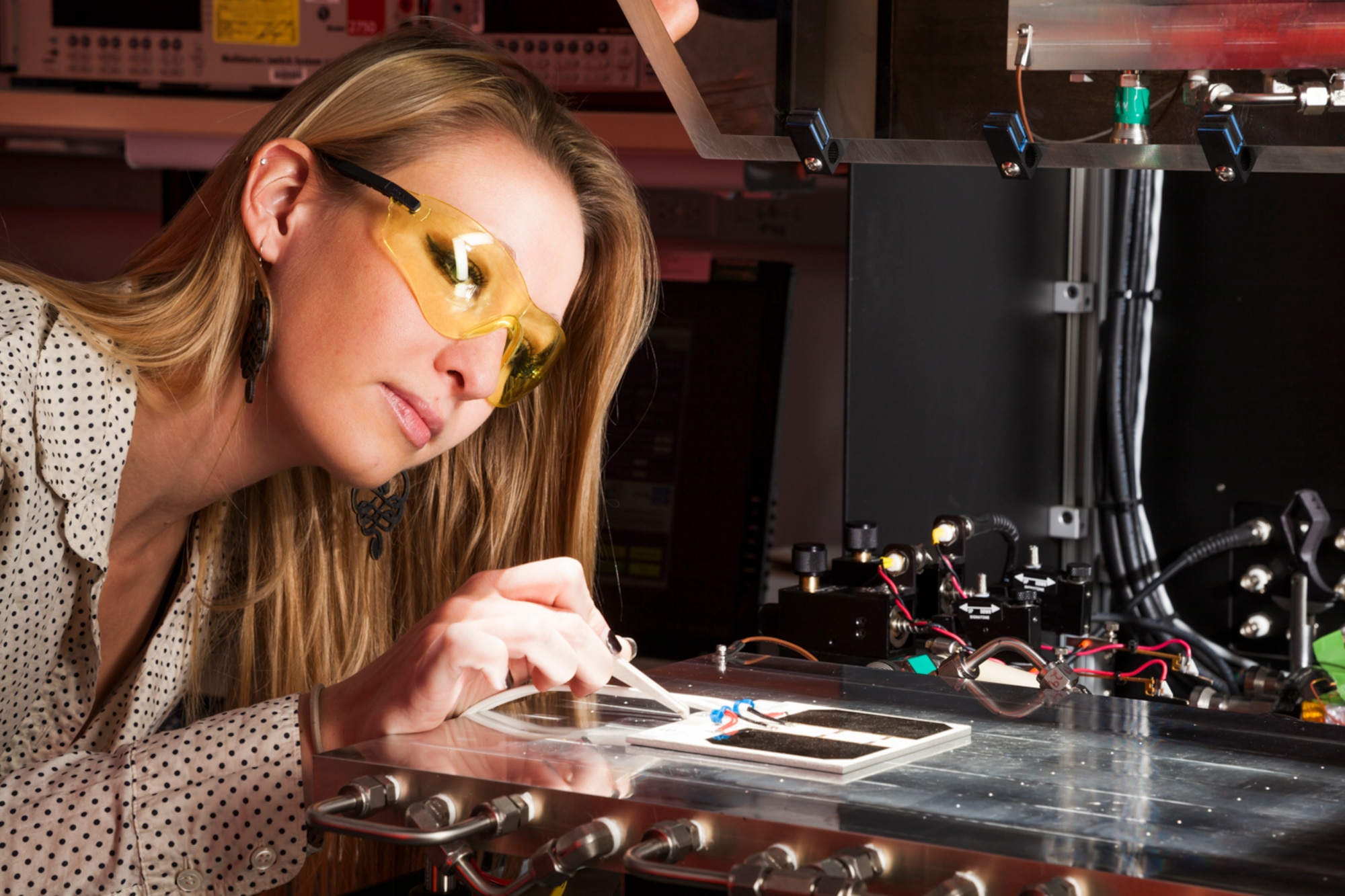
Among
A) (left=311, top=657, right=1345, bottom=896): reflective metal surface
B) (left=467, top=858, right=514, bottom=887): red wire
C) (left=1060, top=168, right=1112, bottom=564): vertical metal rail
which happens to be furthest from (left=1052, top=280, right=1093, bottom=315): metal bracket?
(left=467, top=858, right=514, bottom=887): red wire

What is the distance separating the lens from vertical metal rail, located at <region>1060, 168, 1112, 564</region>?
61.3 inches

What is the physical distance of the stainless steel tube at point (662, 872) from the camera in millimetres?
691

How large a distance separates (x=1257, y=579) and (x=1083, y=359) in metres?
0.30

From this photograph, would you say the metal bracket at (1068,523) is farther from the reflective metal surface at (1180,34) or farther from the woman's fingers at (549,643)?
the woman's fingers at (549,643)

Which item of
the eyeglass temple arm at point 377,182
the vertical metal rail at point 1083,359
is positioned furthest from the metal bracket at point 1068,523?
the eyeglass temple arm at point 377,182

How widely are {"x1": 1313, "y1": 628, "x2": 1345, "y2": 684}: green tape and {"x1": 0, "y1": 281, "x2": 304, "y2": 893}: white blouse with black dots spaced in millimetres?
903

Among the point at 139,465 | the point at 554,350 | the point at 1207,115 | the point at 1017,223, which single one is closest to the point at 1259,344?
the point at 1017,223

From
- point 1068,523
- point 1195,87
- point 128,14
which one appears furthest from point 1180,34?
point 128,14

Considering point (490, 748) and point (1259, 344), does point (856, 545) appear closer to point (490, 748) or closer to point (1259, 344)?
point (490, 748)

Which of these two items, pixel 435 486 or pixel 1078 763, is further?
pixel 435 486

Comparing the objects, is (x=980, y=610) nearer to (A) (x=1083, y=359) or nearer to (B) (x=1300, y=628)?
(B) (x=1300, y=628)

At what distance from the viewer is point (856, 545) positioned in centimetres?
122

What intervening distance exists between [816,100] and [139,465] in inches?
25.7

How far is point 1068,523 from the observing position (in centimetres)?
157
